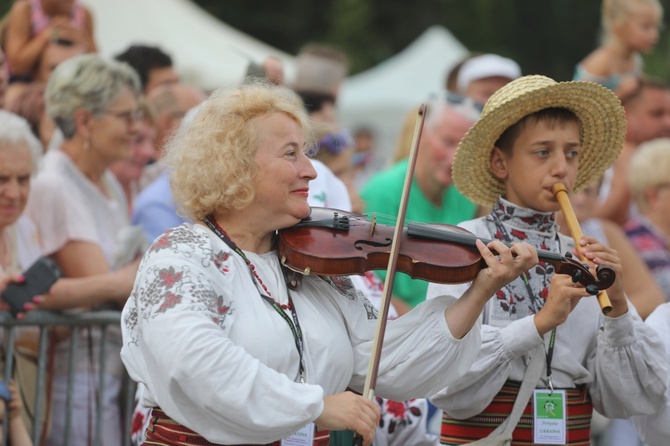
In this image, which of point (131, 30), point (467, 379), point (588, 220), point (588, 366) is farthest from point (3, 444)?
point (131, 30)

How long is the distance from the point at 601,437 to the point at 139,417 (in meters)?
3.45

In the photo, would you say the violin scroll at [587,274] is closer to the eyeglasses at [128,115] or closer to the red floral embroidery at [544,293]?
the red floral embroidery at [544,293]

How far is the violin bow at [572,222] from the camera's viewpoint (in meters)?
3.56

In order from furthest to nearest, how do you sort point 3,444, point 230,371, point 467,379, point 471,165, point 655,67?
point 655,67 → point 3,444 → point 471,165 → point 467,379 → point 230,371

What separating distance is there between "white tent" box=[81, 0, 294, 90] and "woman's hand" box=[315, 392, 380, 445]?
28.2ft

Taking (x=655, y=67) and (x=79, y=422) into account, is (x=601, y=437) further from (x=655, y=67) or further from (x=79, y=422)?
(x=655, y=67)

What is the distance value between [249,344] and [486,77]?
458 cm

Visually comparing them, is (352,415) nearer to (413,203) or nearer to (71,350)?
(71,350)

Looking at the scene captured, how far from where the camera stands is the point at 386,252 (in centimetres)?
352

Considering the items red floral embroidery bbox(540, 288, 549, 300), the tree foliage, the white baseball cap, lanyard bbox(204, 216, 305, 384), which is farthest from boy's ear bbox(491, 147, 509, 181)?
the tree foliage

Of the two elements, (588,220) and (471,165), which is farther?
(588,220)

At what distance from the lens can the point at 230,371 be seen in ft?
10.1

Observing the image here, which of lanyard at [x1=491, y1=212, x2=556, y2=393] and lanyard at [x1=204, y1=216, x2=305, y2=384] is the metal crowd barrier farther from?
lanyard at [x1=491, y1=212, x2=556, y2=393]

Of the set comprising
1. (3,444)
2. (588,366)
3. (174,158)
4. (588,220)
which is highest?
(588,220)
